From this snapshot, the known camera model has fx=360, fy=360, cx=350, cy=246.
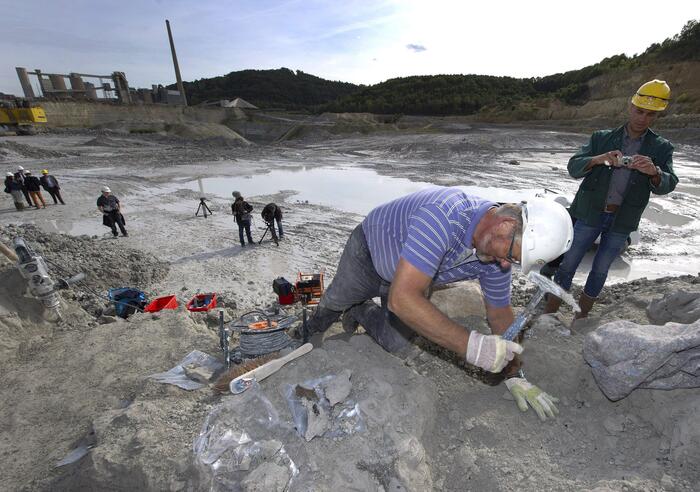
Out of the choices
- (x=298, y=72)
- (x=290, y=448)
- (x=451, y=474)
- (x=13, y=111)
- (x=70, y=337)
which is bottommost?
(x=70, y=337)

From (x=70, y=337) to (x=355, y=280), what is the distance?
9.85 ft

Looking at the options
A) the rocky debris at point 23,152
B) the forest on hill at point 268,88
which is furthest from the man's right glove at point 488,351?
the forest on hill at point 268,88

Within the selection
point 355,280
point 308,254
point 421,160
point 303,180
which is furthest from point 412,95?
point 355,280

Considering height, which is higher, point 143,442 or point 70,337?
point 143,442

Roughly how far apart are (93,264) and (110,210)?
2458 mm

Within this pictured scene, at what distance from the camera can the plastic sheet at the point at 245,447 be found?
5.72 ft

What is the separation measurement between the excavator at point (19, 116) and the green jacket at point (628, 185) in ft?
104

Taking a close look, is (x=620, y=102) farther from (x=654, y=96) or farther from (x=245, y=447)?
(x=245, y=447)

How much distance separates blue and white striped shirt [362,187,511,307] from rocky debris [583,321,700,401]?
0.63m

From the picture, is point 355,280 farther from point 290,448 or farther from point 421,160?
point 421,160

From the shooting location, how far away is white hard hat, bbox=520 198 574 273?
1.78 meters

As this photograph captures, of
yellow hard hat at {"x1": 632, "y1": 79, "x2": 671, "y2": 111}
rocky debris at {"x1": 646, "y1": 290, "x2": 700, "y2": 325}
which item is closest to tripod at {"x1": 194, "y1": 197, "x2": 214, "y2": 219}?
yellow hard hat at {"x1": 632, "y1": 79, "x2": 671, "y2": 111}

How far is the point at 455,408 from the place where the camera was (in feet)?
7.47

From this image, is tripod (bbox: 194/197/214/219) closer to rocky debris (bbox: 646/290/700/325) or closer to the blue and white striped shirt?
the blue and white striped shirt
